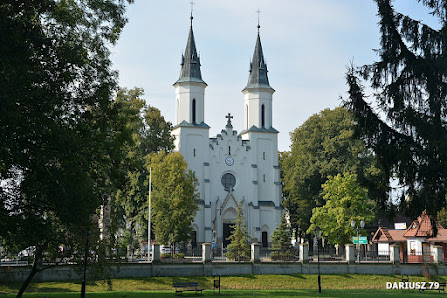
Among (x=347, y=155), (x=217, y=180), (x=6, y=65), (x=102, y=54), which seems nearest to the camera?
(x=6, y=65)

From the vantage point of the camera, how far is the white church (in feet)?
209

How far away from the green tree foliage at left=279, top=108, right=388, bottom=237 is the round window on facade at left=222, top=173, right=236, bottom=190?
20.5 feet

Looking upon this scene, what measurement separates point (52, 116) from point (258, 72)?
5220 centimetres

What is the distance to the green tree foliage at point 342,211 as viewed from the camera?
5031cm

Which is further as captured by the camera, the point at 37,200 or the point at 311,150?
the point at 311,150

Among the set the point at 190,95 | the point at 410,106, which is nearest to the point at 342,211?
the point at 190,95

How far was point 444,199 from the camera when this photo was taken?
19344mm

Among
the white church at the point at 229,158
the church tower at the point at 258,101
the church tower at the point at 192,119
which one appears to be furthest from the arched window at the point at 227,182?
the church tower at the point at 258,101

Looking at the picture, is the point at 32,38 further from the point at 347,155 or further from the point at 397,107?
the point at 347,155

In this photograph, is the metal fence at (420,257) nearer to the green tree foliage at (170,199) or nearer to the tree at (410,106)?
the green tree foliage at (170,199)

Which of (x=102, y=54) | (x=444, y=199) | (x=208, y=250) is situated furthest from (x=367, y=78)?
(x=208, y=250)

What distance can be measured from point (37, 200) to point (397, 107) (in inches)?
482

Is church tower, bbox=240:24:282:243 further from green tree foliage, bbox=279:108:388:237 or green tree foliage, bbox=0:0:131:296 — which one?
green tree foliage, bbox=0:0:131:296

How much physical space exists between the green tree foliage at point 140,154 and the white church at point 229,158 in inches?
338
